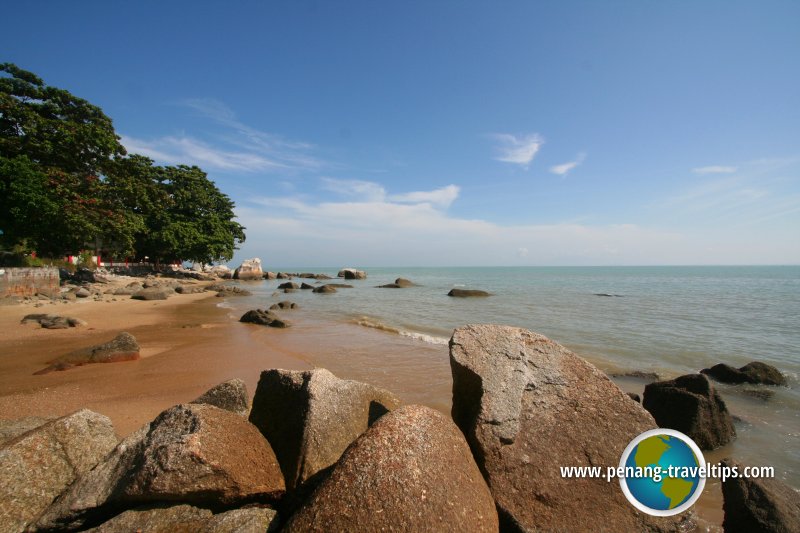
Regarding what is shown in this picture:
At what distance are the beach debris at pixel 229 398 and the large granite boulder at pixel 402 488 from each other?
2406 millimetres

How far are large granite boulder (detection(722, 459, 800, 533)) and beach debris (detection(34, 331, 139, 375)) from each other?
11.1 m

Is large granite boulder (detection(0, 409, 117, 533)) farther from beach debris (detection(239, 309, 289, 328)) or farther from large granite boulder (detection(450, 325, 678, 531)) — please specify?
beach debris (detection(239, 309, 289, 328))

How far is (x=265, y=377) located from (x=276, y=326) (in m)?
11.9

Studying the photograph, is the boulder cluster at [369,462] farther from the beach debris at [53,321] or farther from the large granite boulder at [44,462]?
the beach debris at [53,321]

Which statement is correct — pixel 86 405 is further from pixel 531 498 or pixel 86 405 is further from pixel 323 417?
pixel 531 498

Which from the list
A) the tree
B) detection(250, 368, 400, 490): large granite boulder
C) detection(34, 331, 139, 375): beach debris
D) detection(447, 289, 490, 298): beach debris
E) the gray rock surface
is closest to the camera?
the gray rock surface

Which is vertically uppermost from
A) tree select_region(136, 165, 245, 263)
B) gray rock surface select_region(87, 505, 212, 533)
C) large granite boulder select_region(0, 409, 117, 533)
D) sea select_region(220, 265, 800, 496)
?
tree select_region(136, 165, 245, 263)

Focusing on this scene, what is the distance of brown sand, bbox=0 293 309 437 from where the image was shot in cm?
617

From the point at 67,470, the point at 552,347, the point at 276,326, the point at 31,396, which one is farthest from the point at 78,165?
the point at 552,347

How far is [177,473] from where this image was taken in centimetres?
265

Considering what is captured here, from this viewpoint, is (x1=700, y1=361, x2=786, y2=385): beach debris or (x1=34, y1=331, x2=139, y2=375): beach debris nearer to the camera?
(x1=34, y1=331, x2=139, y2=375): beach debris

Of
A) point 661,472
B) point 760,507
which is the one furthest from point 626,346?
point 661,472

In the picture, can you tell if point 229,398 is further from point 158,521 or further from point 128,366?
point 128,366

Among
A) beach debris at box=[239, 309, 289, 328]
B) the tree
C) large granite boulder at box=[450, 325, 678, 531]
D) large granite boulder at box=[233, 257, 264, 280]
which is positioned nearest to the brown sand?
beach debris at box=[239, 309, 289, 328]
